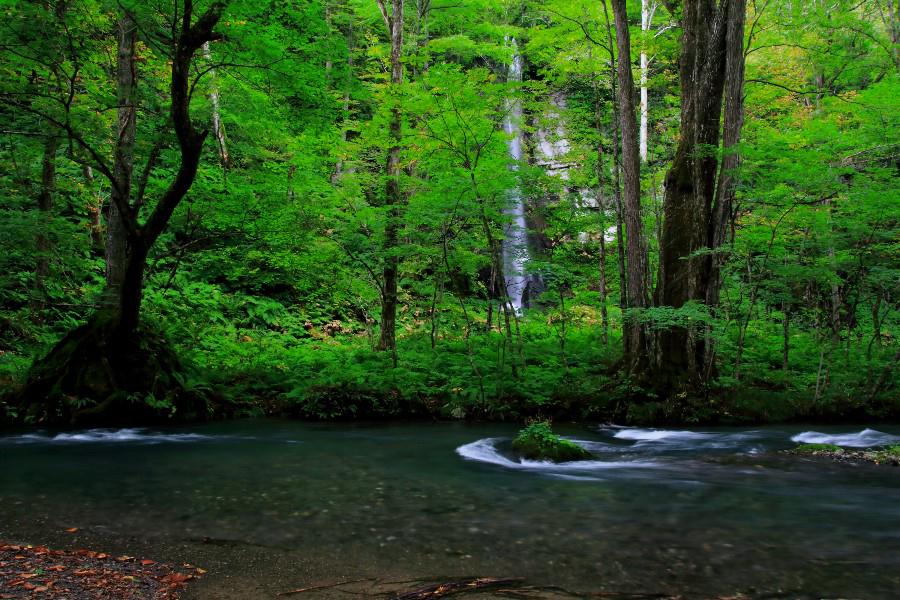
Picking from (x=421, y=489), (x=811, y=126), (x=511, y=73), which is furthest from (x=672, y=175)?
(x=511, y=73)

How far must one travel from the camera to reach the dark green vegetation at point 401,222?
8344mm

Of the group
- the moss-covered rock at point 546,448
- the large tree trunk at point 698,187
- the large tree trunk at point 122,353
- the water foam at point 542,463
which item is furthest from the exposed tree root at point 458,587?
the large tree trunk at point 698,187

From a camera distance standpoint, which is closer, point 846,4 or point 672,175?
point 672,175

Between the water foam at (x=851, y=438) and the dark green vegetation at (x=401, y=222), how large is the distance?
3.58 feet

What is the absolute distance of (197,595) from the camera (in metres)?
3.00

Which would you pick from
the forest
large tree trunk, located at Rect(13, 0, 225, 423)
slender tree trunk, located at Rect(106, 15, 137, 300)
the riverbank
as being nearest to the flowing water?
the forest

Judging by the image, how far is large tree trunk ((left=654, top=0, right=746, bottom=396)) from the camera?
9336mm

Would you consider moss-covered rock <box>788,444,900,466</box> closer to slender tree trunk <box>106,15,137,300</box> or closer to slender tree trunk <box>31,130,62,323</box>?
slender tree trunk <box>106,15,137,300</box>

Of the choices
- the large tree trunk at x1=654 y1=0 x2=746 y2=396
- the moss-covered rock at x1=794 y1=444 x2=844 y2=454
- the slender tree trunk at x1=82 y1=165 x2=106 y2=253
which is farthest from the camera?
the slender tree trunk at x1=82 y1=165 x2=106 y2=253

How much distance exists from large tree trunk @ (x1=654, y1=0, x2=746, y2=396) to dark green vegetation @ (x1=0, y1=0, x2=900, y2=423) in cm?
4

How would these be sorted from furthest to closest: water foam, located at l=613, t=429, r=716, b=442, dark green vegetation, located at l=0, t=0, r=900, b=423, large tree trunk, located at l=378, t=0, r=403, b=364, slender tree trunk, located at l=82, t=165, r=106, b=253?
slender tree trunk, located at l=82, t=165, r=106, b=253
large tree trunk, located at l=378, t=0, r=403, b=364
water foam, located at l=613, t=429, r=716, b=442
dark green vegetation, located at l=0, t=0, r=900, b=423

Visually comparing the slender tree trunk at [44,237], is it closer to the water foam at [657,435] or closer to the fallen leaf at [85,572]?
the fallen leaf at [85,572]

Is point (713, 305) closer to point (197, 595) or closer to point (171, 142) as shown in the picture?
point (197, 595)

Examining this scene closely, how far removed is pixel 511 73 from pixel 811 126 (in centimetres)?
1892
